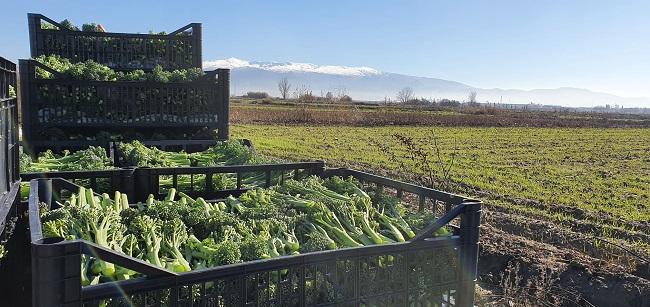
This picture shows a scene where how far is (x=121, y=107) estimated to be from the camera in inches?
290

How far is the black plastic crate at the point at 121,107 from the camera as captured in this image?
696cm

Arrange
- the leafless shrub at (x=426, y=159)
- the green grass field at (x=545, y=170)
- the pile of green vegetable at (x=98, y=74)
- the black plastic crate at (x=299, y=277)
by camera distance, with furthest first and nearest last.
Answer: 1. the leafless shrub at (x=426, y=159)
2. the green grass field at (x=545, y=170)
3. the pile of green vegetable at (x=98, y=74)
4. the black plastic crate at (x=299, y=277)

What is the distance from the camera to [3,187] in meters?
2.91

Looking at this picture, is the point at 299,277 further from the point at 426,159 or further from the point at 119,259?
the point at 426,159

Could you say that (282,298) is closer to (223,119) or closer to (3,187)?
(3,187)

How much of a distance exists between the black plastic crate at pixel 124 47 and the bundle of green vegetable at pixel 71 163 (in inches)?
123

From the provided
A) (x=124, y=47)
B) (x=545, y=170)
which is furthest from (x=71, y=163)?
(x=545, y=170)

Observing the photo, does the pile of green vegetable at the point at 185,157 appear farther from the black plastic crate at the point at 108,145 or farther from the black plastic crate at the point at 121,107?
the black plastic crate at the point at 121,107

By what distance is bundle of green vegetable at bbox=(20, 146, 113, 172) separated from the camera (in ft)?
16.3

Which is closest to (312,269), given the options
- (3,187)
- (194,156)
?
(3,187)

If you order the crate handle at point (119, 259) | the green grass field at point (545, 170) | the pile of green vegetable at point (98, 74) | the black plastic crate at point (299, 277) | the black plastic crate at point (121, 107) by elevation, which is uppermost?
the pile of green vegetable at point (98, 74)

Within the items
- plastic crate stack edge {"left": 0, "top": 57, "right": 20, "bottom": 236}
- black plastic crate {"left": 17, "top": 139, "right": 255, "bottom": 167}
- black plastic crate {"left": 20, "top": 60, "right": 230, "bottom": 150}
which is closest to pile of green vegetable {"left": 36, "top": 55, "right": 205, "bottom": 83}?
black plastic crate {"left": 20, "top": 60, "right": 230, "bottom": 150}

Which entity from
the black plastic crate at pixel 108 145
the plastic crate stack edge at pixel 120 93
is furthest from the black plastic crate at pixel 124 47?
the black plastic crate at pixel 108 145

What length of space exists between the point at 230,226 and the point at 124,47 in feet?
23.0
